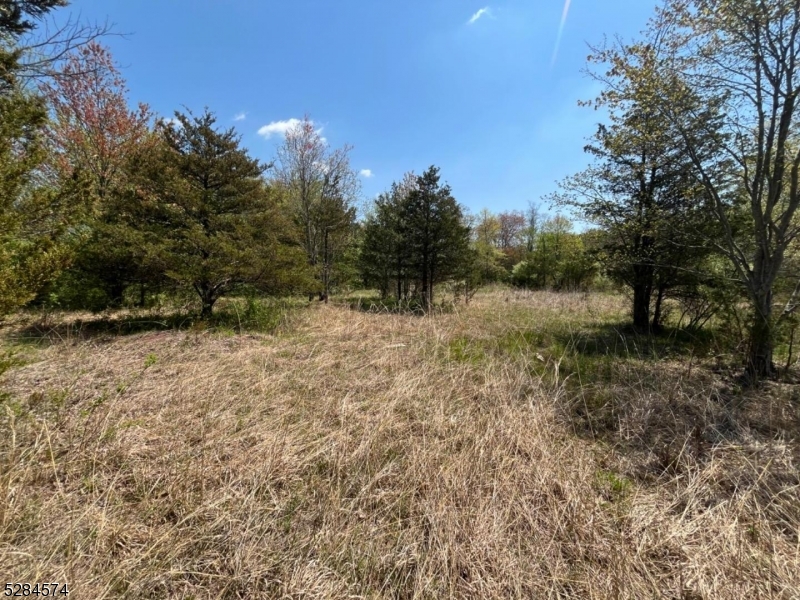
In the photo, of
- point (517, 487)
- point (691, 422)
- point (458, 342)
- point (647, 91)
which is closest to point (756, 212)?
point (647, 91)

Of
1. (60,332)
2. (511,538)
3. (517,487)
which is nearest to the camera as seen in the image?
(511,538)

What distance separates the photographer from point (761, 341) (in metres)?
4.02

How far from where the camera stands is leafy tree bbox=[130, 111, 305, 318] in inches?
237

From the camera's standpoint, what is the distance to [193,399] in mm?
3178

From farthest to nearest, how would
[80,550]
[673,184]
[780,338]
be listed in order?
1. [673,184]
2. [780,338]
3. [80,550]

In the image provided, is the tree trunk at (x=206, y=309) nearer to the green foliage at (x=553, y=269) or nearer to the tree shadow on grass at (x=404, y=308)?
the tree shadow on grass at (x=404, y=308)

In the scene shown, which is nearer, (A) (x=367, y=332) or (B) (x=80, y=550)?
(B) (x=80, y=550)

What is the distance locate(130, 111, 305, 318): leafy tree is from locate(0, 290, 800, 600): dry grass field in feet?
8.10

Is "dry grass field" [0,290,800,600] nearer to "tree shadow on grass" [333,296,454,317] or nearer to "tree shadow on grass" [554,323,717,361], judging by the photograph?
"tree shadow on grass" [554,323,717,361]

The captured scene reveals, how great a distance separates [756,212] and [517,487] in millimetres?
4913

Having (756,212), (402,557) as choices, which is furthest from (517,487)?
(756,212)

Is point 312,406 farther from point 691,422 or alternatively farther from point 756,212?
point 756,212

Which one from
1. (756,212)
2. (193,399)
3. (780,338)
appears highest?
(756,212)

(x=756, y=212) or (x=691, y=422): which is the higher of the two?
(x=756, y=212)
